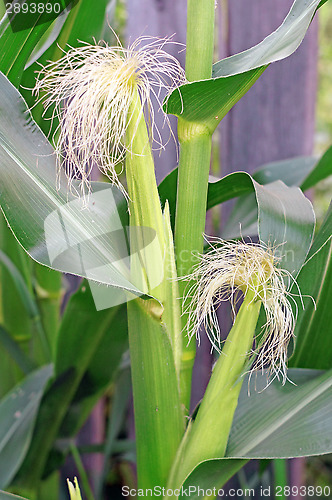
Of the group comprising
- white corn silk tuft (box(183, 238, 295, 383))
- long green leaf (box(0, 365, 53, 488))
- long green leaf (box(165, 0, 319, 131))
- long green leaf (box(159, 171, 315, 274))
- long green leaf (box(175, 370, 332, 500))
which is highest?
long green leaf (box(165, 0, 319, 131))

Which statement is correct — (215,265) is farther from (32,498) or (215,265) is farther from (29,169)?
(32,498)

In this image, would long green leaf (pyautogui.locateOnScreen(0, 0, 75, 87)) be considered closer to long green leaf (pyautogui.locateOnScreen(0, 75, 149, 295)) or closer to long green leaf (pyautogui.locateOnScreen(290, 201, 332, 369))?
long green leaf (pyautogui.locateOnScreen(0, 75, 149, 295))

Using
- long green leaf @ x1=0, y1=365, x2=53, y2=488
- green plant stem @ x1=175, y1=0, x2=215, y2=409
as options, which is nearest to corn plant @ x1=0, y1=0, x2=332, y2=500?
green plant stem @ x1=175, y1=0, x2=215, y2=409

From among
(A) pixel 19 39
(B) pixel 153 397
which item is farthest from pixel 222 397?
(A) pixel 19 39

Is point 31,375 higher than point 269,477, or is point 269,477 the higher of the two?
point 31,375

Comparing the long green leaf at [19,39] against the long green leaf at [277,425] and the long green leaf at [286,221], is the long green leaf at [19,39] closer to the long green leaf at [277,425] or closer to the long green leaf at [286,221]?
the long green leaf at [286,221]

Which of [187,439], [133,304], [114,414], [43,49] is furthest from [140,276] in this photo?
[114,414]

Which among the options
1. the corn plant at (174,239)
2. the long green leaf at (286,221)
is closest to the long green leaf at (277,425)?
the corn plant at (174,239)
